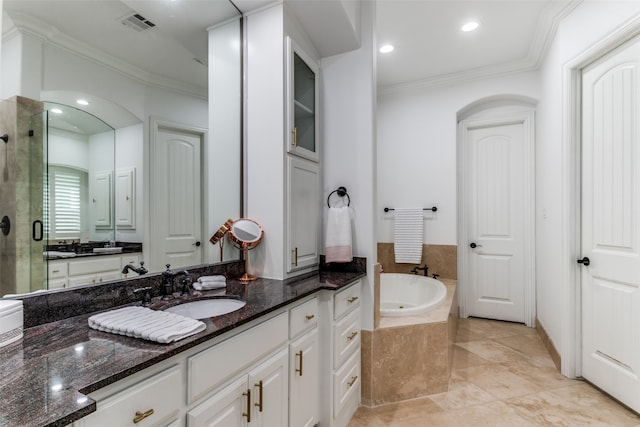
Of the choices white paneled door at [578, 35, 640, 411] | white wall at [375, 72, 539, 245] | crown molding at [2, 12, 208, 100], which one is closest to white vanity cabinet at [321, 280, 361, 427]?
crown molding at [2, 12, 208, 100]

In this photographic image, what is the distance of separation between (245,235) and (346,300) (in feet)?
2.27

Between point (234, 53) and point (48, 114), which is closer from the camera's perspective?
point (48, 114)

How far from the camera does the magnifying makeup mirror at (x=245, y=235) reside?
175 centimetres

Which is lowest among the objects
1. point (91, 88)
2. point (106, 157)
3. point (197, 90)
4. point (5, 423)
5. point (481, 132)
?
point (5, 423)

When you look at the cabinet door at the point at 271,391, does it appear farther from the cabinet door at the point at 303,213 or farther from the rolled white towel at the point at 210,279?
the cabinet door at the point at 303,213

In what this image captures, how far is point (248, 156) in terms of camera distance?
6.14 ft

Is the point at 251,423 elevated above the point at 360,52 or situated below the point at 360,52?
below

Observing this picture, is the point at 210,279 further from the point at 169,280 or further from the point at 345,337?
the point at 345,337

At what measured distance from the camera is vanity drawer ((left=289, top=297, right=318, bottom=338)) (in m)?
1.41

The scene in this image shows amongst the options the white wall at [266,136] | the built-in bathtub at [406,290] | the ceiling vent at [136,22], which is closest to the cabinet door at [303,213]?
the white wall at [266,136]

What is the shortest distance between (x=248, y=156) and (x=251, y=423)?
1.33 metres

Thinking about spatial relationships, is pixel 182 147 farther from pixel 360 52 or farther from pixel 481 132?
pixel 481 132

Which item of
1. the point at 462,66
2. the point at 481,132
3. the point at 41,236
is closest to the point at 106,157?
the point at 41,236

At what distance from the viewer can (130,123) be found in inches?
53.4
